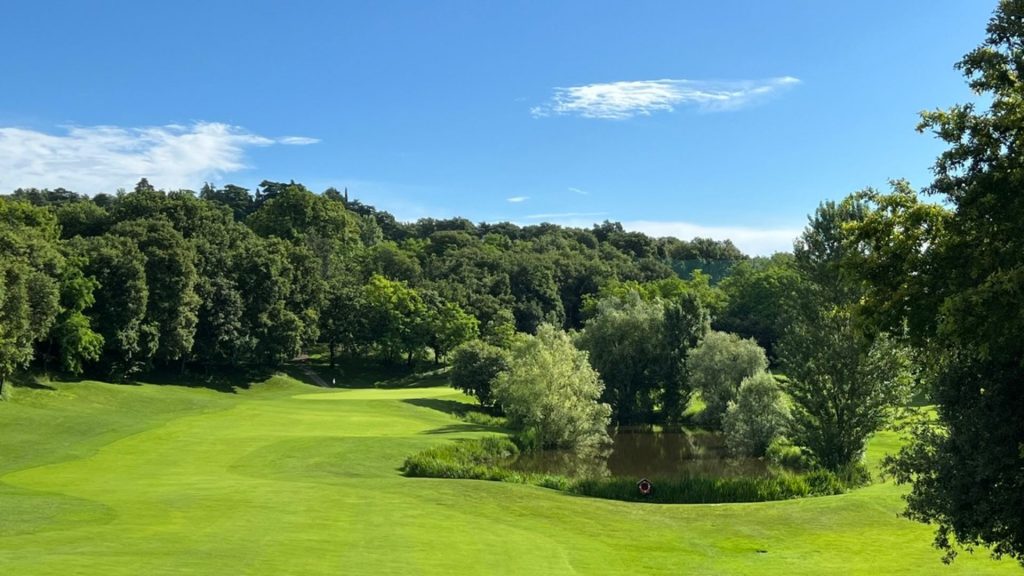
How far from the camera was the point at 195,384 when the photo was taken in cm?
7169

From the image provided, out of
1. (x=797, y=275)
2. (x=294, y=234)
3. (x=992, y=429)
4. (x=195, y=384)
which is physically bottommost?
(x=195, y=384)

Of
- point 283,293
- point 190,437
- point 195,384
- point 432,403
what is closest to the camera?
point 190,437

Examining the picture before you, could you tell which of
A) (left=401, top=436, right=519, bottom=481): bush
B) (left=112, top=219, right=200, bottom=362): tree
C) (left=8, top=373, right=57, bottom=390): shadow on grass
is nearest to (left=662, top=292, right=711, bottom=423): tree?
(left=401, top=436, right=519, bottom=481): bush

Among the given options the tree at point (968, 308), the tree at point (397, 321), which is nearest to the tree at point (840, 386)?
the tree at point (968, 308)

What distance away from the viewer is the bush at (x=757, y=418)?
4475 centimetres

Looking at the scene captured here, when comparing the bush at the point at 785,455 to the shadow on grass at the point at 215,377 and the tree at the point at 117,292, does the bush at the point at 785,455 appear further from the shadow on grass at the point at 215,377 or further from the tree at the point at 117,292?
the tree at the point at 117,292

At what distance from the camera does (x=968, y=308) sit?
1161 centimetres

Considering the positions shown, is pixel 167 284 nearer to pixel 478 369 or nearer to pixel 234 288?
pixel 234 288

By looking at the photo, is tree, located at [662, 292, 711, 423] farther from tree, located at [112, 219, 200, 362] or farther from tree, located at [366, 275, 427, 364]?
tree, located at [112, 219, 200, 362]

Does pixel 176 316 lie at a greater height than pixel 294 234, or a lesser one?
lesser

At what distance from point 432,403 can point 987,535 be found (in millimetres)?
54369

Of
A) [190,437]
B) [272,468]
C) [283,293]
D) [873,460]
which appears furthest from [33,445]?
[283,293]

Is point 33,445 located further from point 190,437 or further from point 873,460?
point 873,460

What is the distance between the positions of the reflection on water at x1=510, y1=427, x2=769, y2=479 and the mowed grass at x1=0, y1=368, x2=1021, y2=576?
354 inches
